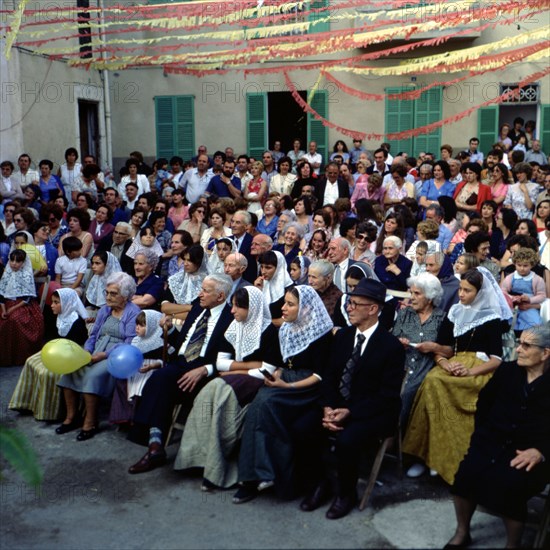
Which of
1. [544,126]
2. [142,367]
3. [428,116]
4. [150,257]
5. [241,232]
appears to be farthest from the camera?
[428,116]

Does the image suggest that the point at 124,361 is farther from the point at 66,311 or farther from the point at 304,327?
the point at 304,327

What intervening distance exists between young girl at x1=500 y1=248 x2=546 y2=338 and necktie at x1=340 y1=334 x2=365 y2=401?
6.53 feet

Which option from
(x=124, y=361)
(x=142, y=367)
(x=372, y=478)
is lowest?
(x=372, y=478)

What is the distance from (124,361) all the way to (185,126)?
11840 millimetres

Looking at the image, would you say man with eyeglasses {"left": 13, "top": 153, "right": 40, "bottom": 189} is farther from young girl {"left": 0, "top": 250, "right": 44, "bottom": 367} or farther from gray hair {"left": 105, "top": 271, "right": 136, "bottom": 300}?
gray hair {"left": 105, "top": 271, "right": 136, "bottom": 300}

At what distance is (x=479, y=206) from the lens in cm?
925

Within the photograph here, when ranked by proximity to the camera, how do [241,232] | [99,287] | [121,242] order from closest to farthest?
[99,287]
[241,232]
[121,242]

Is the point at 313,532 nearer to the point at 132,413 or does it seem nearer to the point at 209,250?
the point at 132,413

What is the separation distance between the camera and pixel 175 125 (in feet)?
54.6

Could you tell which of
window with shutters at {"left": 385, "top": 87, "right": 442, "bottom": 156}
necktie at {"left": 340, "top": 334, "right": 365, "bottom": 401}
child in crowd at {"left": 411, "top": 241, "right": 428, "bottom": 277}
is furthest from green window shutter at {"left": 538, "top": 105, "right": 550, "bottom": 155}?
necktie at {"left": 340, "top": 334, "right": 365, "bottom": 401}

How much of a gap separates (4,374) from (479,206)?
5783mm

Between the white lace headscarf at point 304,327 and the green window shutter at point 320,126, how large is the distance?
464 inches

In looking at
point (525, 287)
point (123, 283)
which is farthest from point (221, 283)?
point (525, 287)

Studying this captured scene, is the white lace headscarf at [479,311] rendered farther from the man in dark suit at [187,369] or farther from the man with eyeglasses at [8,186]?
the man with eyeglasses at [8,186]
